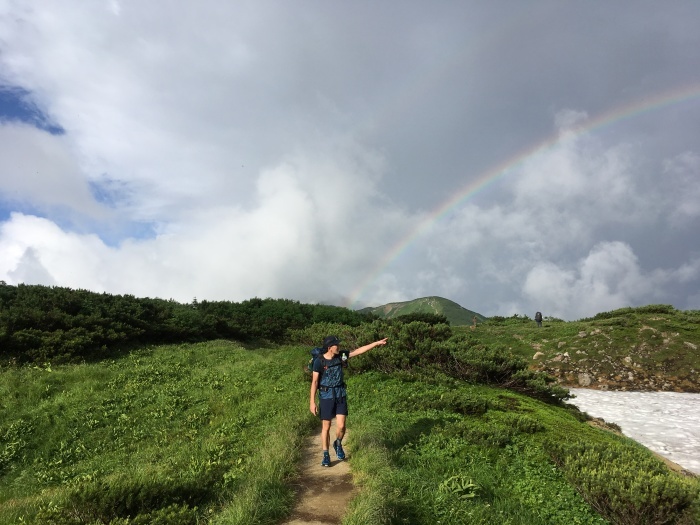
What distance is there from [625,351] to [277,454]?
2959cm

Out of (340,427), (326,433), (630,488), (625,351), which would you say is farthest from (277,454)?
(625,351)

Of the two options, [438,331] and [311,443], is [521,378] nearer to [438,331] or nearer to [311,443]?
[438,331]

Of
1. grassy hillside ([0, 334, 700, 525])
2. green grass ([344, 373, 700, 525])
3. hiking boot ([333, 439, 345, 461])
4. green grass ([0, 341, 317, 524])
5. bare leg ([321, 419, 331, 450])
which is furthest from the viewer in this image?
bare leg ([321, 419, 331, 450])

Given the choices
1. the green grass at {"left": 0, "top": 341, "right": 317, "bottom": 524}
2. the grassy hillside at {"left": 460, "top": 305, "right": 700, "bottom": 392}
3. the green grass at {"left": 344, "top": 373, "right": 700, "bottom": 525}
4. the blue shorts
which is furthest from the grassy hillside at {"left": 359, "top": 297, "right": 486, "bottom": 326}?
the blue shorts

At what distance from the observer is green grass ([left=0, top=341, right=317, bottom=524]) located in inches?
237

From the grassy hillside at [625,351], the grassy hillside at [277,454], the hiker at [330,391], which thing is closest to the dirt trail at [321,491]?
the grassy hillside at [277,454]

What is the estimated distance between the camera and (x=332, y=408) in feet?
27.9

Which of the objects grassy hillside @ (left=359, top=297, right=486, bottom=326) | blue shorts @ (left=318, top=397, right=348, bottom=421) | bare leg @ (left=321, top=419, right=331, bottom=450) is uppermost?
grassy hillside @ (left=359, top=297, right=486, bottom=326)

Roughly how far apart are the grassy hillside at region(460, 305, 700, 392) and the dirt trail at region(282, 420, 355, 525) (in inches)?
714

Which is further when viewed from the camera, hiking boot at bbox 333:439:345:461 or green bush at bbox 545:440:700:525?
hiking boot at bbox 333:439:345:461

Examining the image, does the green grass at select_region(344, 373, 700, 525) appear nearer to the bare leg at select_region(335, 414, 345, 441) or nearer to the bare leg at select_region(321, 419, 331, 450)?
the bare leg at select_region(335, 414, 345, 441)

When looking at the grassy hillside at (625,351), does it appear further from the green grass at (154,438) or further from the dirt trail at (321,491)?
the dirt trail at (321,491)

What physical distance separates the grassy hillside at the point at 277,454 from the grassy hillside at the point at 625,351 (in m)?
13.7

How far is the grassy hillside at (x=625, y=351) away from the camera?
87.1 feet
